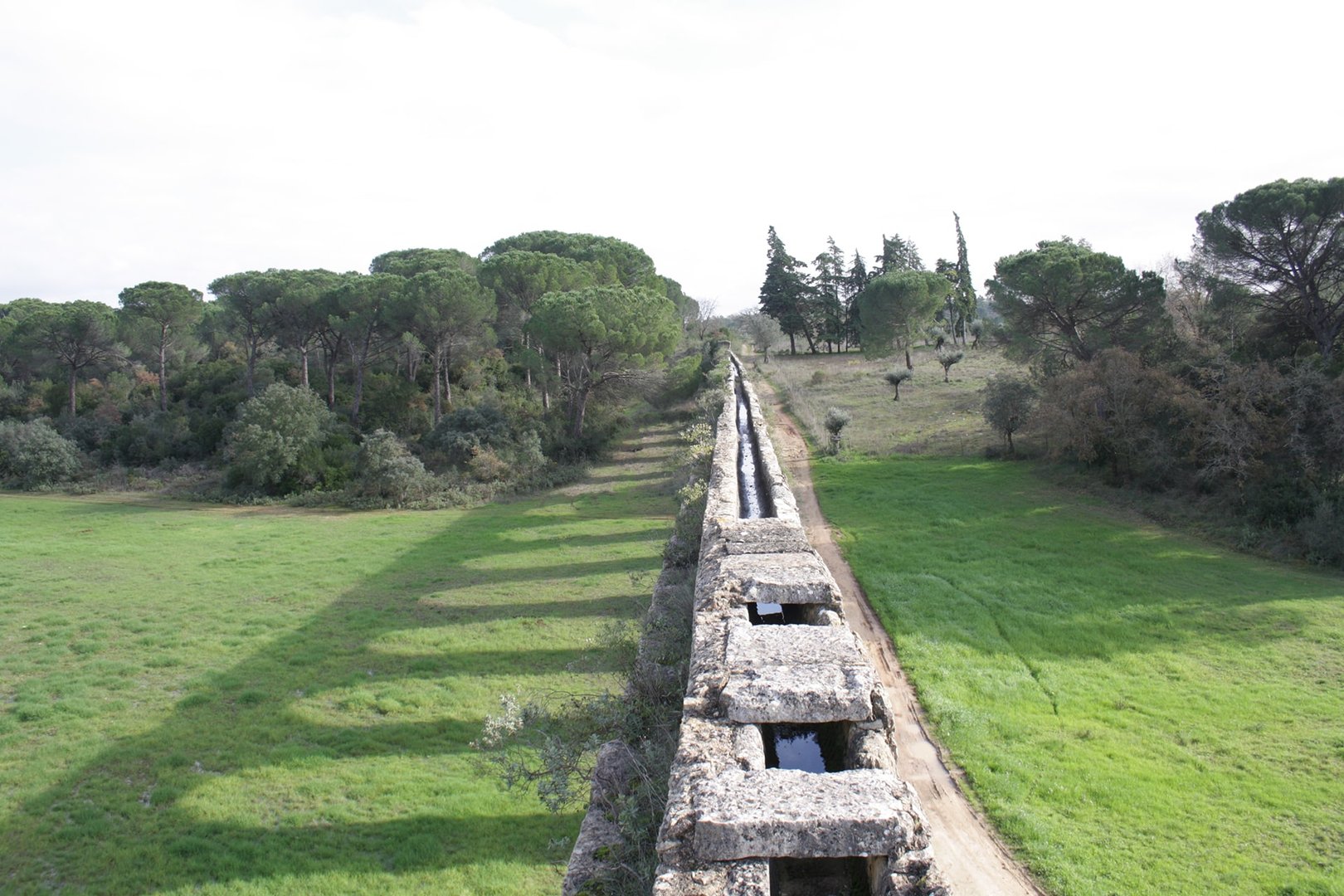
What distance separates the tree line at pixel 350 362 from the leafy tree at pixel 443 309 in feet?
0.26

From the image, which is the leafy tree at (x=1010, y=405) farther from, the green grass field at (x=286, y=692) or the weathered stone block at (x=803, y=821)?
the weathered stone block at (x=803, y=821)

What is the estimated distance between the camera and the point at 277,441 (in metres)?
26.1

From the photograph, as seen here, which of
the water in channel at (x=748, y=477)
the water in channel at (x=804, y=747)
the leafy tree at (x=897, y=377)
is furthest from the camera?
the leafy tree at (x=897, y=377)

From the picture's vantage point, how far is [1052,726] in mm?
8414

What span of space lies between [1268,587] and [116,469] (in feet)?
116

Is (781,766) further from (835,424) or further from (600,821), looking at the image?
(835,424)

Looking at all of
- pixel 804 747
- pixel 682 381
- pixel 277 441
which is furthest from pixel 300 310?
pixel 804 747

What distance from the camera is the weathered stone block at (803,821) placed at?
3.65 m

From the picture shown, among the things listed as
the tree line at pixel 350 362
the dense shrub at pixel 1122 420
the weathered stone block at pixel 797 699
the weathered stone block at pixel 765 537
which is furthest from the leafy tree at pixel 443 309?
the weathered stone block at pixel 797 699

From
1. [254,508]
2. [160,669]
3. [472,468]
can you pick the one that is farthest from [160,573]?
[472,468]

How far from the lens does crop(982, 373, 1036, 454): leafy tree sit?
936 inches

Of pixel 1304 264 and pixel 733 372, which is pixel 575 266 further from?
pixel 1304 264

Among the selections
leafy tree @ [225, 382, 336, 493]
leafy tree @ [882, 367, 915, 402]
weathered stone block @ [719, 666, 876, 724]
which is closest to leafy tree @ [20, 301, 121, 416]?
leafy tree @ [225, 382, 336, 493]

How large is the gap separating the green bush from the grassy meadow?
2846 centimetres
